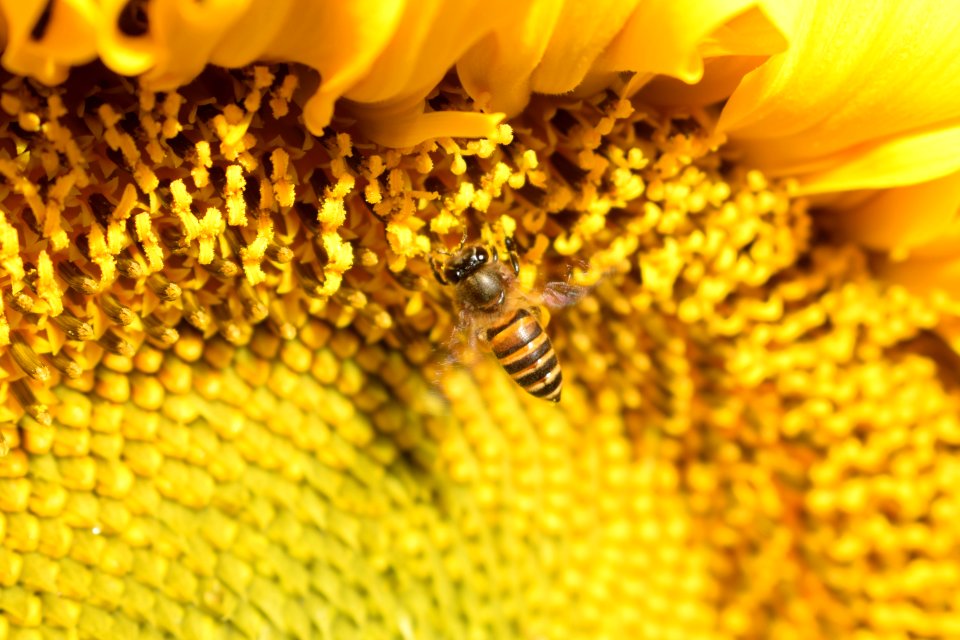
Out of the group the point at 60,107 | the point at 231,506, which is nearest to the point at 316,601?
the point at 231,506

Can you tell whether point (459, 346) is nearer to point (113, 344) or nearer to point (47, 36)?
point (113, 344)

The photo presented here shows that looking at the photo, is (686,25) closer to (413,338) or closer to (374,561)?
(413,338)

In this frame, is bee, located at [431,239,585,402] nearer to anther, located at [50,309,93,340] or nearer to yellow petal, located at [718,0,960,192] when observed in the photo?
yellow petal, located at [718,0,960,192]

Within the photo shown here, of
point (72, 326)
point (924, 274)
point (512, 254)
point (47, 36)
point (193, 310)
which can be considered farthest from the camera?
point (924, 274)

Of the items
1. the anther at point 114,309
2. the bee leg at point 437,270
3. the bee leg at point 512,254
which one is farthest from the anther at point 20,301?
the bee leg at point 512,254

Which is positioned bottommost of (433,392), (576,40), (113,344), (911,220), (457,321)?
(113,344)

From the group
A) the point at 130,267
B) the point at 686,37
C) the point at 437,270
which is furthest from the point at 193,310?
the point at 686,37

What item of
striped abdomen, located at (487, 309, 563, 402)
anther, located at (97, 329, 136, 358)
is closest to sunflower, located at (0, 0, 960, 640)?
anther, located at (97, 329, 136, 358)
